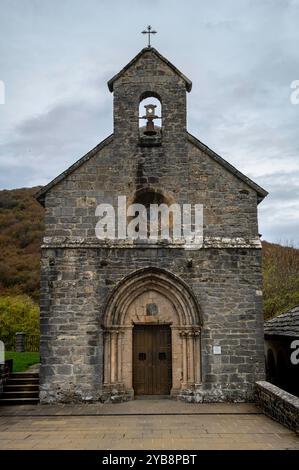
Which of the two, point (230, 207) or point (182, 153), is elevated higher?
point (182, 153)

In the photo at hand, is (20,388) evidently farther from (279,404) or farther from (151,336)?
(279,404)

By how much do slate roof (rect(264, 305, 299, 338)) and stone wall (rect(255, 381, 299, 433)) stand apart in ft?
6.72

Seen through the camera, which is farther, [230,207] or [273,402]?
[230,207]

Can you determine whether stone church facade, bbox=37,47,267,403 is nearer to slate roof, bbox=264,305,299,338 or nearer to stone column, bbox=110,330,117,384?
stone column, bbox=110,330,117,384

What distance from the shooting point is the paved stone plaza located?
8438 mm

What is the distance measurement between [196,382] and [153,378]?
3.88 feet

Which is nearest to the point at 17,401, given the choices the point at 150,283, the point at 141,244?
the point at 150,283

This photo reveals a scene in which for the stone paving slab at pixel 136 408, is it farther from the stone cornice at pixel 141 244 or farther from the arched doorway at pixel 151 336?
the stone cornice at pixel 141 244

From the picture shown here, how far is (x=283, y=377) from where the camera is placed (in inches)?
607

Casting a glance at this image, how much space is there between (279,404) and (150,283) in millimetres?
4606

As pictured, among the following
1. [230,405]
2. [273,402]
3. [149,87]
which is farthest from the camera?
[149,87]

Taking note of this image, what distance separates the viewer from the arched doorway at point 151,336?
12688 millimetres
